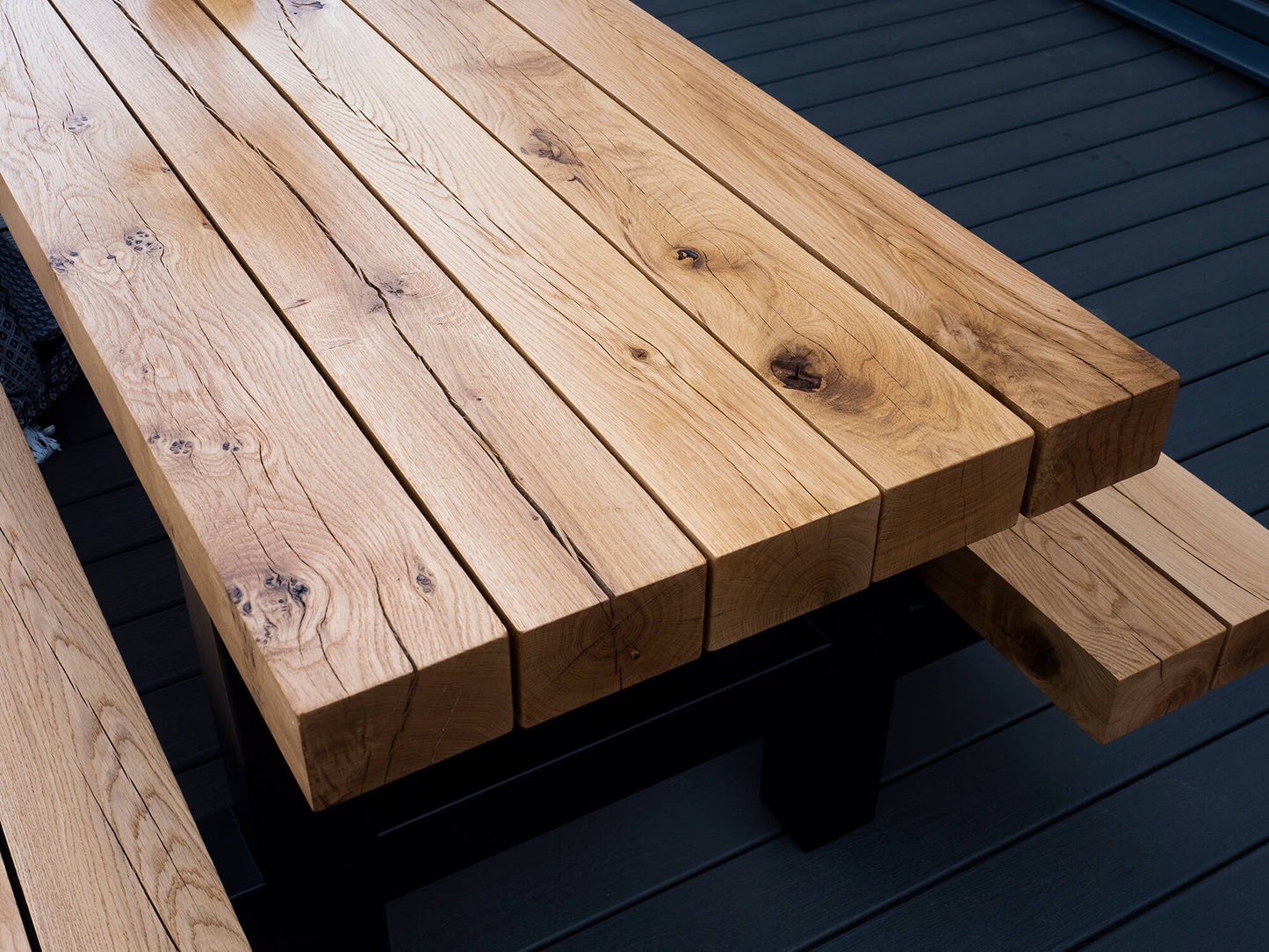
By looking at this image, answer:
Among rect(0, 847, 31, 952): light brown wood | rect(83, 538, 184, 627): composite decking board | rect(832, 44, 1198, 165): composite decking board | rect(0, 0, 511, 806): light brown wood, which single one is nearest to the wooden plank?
rect(0, 847, 31, 952): light brown wood

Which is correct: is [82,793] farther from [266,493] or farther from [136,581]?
[136,581]

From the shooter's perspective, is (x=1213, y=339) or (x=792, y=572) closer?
(x=792, y=572)

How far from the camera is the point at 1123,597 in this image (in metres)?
1.39

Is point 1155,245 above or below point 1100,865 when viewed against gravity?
above

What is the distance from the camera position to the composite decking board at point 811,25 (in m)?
3.94

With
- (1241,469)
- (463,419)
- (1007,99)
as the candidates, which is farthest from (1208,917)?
(1007,99)

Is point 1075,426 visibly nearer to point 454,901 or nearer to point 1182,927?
point 1182,927

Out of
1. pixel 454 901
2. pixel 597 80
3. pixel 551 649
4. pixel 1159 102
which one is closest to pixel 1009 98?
pixel 1159 102

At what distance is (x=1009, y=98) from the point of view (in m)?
3.68

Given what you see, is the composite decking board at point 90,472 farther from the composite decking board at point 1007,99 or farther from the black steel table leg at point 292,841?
the composite decking board at point 1007,99

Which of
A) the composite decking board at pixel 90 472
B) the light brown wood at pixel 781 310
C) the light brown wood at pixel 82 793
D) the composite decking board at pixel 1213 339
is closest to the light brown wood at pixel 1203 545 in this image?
the light brown wood at pixel 781 310

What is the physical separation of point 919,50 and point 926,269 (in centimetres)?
294

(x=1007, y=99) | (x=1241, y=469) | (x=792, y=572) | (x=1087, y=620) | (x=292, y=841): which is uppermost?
(x=792, y=572)

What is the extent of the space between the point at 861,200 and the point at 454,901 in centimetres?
110
